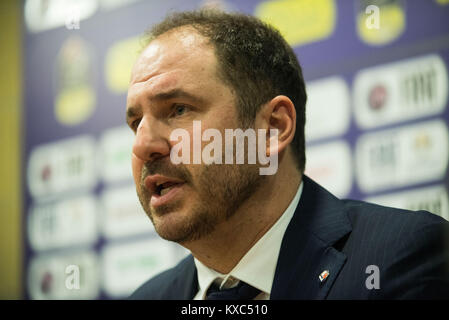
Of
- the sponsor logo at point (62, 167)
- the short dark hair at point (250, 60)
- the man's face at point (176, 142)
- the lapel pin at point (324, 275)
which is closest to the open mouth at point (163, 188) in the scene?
the man's face at point (176, 142)

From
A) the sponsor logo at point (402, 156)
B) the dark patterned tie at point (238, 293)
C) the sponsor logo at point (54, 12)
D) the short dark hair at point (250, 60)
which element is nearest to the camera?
the dark patterned tie at point (238, 293)

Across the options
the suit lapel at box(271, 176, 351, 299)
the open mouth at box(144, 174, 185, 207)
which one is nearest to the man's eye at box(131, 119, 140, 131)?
the open mouth at box(144, 174, 185, 207)

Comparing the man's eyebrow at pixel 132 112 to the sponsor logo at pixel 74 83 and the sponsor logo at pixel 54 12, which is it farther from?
the sponsor logo at pixel 54 12

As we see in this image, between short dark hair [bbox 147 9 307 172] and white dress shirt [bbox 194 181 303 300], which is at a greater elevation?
short dark hair [bbox 147 9 307 172]

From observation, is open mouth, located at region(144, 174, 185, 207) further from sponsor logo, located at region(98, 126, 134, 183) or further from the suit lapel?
sponsor logo, located at region(98, 126, 134, 183)

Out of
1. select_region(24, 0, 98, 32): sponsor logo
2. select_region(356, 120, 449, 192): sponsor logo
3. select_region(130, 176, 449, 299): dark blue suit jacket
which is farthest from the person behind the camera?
select_region(24, 0, 98, 32): sponsor logo

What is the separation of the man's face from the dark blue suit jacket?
7.9 inches

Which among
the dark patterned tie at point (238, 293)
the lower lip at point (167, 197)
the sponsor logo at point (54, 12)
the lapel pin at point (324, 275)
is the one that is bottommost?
the dark patterned tie at point (238, 293)

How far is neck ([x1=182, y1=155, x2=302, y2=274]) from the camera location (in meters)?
1.65

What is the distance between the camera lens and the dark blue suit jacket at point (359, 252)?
1.39 m

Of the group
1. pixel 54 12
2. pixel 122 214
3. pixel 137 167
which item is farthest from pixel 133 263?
pixel 54 12

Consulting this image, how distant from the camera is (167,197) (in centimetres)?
158
